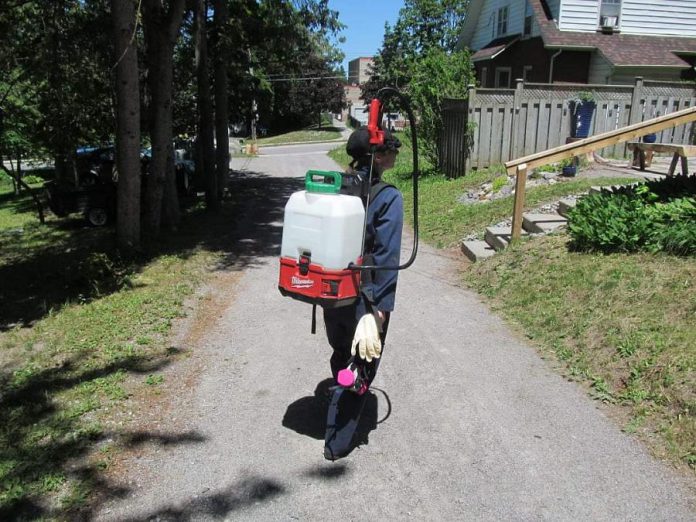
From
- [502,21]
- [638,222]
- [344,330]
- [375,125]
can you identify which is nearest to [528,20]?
[502,21]

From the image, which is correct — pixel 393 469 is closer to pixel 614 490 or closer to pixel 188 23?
pixel 614 490

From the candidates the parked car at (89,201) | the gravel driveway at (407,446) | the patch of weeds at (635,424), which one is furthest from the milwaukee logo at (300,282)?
the parked car at (89,201)

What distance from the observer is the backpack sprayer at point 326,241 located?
293 centimetres

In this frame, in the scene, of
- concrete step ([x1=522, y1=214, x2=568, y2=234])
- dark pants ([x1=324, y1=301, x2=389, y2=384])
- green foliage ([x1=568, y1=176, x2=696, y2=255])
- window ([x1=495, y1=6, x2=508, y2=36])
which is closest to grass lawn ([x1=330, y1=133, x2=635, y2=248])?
concrete step ([x1=522, y1=214, x2=568, y2=234])

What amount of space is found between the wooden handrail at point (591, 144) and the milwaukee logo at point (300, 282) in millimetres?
4970

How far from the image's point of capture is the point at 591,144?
712 centimetres

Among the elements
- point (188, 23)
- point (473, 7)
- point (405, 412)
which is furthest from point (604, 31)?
point (405, 412)

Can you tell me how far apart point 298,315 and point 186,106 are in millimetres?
21038

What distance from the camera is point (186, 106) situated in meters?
24.8

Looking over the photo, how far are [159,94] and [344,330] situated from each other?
8.04m

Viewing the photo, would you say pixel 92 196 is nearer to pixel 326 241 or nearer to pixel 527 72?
pixel 326 241

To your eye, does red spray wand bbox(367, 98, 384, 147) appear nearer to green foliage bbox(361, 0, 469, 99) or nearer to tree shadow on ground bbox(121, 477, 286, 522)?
tree shadow on ground bbox(121, 477, 286, 522)

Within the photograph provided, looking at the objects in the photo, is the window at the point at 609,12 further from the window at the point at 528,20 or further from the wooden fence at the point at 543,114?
the wooden fence at the point at 543,114

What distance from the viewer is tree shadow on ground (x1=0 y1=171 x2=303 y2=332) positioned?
22.7 ft
